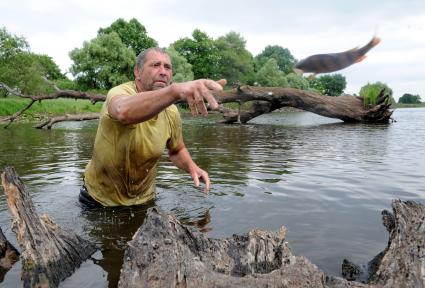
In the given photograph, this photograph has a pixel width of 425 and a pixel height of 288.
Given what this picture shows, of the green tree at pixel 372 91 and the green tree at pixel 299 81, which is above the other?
the green tree at pixel 299 81

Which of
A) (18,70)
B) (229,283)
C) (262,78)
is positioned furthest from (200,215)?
(262,78)

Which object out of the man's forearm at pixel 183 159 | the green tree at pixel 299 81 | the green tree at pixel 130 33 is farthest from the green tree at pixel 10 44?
the man's forearm at pixel 183 159

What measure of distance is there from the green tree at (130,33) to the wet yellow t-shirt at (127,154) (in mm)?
55276

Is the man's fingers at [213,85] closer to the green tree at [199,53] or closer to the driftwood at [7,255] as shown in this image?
the driftwood at [7,255]

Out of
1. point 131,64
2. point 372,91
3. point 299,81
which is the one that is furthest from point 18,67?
point 372,91

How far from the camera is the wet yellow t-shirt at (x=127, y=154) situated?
4609mm

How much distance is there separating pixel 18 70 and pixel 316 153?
125 feet

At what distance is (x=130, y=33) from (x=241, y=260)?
59.4 meters

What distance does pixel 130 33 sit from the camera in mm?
58625

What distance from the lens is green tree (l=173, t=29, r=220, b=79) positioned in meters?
63.4

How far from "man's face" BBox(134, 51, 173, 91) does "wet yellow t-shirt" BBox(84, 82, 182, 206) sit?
7.8 inches

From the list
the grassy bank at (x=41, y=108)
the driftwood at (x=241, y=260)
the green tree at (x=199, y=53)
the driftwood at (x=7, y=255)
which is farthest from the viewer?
the green tree at (x=199, y=53)

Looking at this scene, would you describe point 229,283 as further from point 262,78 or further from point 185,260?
point 262,78

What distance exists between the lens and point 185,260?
2721 mm
